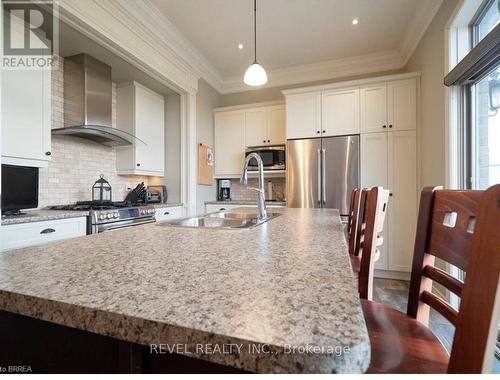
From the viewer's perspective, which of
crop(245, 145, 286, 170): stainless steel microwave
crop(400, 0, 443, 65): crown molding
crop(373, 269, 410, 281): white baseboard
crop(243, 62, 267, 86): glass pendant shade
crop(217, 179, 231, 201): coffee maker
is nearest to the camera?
crop(243, 62, 267, 86): glass pendant shade

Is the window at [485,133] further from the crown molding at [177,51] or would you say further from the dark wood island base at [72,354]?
the dark wood island base at [72,354]

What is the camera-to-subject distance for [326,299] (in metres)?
0.38

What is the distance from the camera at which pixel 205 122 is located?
3824mm

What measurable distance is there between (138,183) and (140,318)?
132 inches

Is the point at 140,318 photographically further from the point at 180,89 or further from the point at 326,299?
the point at 180,89

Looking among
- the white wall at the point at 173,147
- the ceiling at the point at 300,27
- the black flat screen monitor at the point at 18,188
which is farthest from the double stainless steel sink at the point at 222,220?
the ceiling at the point at 300,27

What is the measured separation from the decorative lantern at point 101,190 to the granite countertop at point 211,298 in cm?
216

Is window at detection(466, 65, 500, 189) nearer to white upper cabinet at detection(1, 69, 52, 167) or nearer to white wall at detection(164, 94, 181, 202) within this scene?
white wall at detection(164, 94, 181, 202)

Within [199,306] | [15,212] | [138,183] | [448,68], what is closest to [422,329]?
[199,306]

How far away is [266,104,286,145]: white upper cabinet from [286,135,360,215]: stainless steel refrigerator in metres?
0.44

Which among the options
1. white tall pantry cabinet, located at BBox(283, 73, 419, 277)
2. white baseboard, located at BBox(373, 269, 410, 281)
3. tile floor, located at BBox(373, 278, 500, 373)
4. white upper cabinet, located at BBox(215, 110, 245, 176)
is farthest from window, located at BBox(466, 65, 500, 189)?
white upper cabinet, located at BBox(215, 110, 245, 176)

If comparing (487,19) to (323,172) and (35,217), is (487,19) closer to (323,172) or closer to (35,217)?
(323,172)

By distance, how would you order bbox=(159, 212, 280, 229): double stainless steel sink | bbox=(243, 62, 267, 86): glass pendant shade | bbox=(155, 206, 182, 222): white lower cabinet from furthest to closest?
1. bbox=(155, 206, 182, 222): white lower cabinet
2. bbox=(243, 62, 267, 86): glass pendant shade
3. bbox=(159, 212, 280, 229): double stainless steel sink

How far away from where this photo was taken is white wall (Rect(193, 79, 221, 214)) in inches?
142
